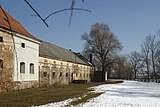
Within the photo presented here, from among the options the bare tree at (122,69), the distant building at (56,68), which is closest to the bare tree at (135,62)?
the bare tree at (122,69)

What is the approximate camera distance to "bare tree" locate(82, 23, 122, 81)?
54.4 metres

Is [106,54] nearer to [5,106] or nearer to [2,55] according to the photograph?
[2,55]

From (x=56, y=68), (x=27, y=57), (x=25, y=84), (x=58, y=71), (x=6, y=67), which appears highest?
(x=27, y=57)

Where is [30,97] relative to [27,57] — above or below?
below

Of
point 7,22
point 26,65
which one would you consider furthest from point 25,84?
point 7,22

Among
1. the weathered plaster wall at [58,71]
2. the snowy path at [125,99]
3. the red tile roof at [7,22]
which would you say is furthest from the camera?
the weathered plaster wall at [58,71]

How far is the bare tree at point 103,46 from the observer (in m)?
54.4

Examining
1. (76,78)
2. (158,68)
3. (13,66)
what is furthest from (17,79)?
(158,68)

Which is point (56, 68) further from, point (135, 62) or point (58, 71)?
point (135, 62)

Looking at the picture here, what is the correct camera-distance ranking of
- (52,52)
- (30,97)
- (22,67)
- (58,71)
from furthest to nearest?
(52,52), (58,71), (22,67), (30,97)

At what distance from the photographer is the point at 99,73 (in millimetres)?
54812

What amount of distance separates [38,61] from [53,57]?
562cm

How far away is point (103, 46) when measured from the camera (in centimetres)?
5647

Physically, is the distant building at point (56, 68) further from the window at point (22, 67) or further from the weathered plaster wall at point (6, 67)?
the weathered plaster wall at point (6, 67)
